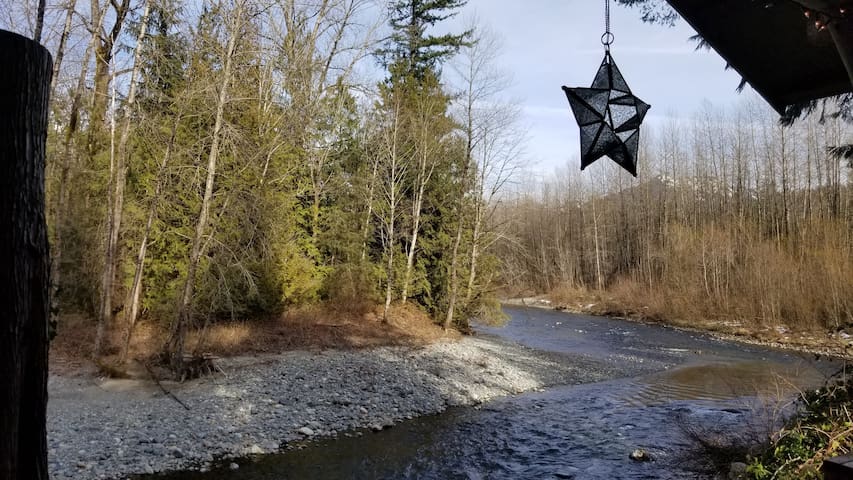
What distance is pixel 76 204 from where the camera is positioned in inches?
542

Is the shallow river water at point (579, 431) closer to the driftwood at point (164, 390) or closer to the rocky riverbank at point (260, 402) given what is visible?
the rocky riverbank at point (260, 402)

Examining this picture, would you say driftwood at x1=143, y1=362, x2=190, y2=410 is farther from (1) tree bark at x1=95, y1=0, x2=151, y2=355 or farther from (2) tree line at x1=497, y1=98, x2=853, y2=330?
(2) tree line at x1=497, y1=98, x2=853, y2=330

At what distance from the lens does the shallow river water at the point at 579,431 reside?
6629mm

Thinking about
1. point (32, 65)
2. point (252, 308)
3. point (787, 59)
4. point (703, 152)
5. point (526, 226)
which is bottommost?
point (252, 308)

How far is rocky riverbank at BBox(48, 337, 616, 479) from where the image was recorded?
6784mm

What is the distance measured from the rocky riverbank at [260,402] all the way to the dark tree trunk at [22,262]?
6.32 m

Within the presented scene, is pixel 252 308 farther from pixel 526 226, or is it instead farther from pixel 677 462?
pixel 526 226

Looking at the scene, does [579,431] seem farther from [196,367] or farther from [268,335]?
[268,335]

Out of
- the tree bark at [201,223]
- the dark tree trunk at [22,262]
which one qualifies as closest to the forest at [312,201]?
the tree bark at [201,223]

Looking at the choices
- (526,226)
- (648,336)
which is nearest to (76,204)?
(648,336)

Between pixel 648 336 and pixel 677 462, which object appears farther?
pixel 648 336

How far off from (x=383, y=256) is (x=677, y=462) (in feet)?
42.2

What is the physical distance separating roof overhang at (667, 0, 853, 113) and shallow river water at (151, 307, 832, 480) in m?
3.25

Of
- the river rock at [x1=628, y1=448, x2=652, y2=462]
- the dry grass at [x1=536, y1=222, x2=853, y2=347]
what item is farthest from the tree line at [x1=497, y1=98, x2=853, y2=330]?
the river rock at [x1=628, y1=448, x2=652, y2=462]
